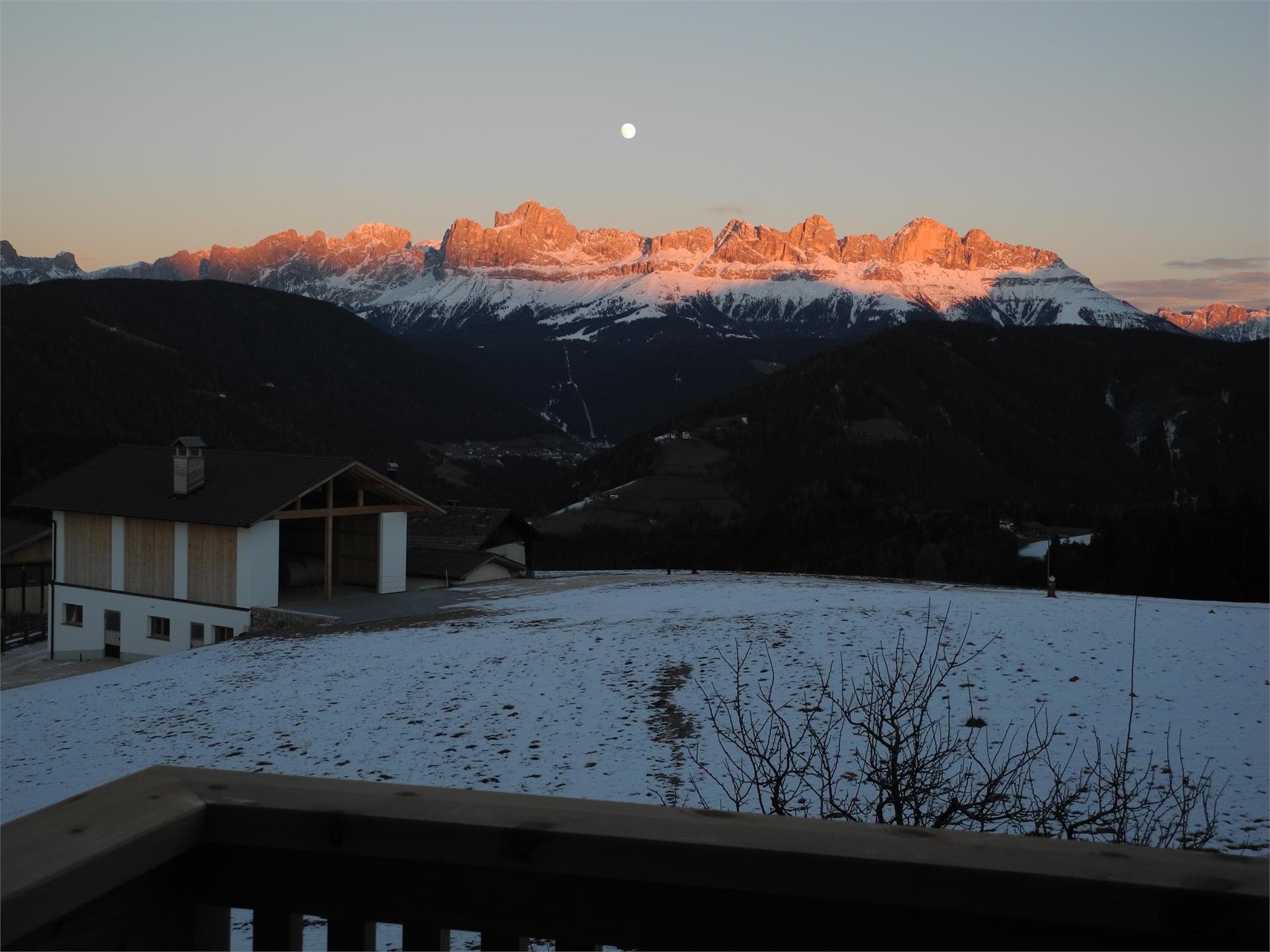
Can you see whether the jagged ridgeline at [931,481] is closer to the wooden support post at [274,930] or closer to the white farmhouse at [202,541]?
the white farmhouse at [202,541]

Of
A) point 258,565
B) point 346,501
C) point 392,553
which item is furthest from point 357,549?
point 258,565

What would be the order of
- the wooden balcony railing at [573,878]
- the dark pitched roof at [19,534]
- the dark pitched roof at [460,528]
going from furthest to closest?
the dark pitched roof at [19,534]
the dark pitched roof at [460,528]
the wooden balcony railing at [573,878]

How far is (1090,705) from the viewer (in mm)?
13680

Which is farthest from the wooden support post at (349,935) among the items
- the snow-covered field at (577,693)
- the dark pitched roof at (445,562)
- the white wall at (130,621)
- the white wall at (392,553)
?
the dark pitched roof at (445,562)

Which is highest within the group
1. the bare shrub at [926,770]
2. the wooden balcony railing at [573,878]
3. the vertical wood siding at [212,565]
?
the wooden balcony railing at [573,878]

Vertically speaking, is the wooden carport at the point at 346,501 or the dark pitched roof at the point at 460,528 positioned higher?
the wooden carport at the point at 346,501

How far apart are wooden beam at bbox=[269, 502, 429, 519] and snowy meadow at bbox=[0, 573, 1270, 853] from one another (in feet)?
32.9

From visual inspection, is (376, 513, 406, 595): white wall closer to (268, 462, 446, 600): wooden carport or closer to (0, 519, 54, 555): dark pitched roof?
(268, 462, 446, 600): wooden carport

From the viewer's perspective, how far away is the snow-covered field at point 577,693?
12.3 metres

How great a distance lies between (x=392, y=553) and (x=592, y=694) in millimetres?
22409

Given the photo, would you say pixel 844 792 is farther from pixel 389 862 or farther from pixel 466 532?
pixel 466 532

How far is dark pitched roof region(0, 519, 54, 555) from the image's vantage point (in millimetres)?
52406

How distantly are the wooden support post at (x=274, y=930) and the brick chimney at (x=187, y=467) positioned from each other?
3662 cm


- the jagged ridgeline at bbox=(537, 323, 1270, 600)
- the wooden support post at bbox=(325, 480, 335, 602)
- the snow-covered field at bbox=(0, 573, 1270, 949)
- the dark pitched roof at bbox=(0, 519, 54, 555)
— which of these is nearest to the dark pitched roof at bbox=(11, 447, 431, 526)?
the wooden support post at bbox=(325, 480, 335, 602)
